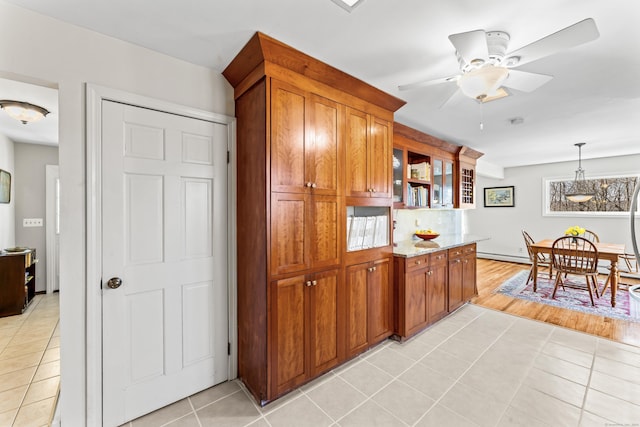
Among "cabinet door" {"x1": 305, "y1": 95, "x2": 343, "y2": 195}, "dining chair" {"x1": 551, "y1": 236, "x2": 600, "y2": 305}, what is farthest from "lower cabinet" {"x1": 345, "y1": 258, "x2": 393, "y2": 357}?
A: "dining chair" {"x1": 551, "y1": 236, "x2": 600, "y2": 305}

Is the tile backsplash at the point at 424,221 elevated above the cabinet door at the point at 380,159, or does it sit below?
below

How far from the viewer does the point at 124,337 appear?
5.66 feet

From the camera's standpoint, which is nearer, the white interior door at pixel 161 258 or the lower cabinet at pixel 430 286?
the white interior door at pixel 161 258

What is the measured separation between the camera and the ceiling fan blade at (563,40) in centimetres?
122

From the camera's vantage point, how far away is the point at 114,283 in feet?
5.51

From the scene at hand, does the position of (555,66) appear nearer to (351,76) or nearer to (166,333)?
(351,76)

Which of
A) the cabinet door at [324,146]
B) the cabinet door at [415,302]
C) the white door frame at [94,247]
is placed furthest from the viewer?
the cabinet door at [415,302]

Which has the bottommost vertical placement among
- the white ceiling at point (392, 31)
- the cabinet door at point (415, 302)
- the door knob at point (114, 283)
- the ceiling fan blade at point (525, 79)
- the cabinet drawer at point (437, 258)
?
the cabinet door at point (415, 302)

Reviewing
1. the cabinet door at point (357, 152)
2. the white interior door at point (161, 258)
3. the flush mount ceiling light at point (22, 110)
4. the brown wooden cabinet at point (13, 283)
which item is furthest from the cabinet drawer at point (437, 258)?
the brown wooden cabinet at point (13, 283)

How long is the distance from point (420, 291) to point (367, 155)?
1535 mm

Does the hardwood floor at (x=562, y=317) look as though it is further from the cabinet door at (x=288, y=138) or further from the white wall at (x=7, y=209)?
the white wall at (x=7, y=209)

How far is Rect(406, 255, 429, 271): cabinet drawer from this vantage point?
269cm

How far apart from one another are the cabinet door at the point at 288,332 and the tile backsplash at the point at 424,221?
6.69 ft

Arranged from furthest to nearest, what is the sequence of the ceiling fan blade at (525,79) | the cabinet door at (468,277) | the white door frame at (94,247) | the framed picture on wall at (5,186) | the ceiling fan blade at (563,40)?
the cabinet door at (468,277), the framed picture on wall at (5,186), the ceiling fan blade at (525,79), the white door frame at (94,247), the ceiling fan blade at (563,40)
